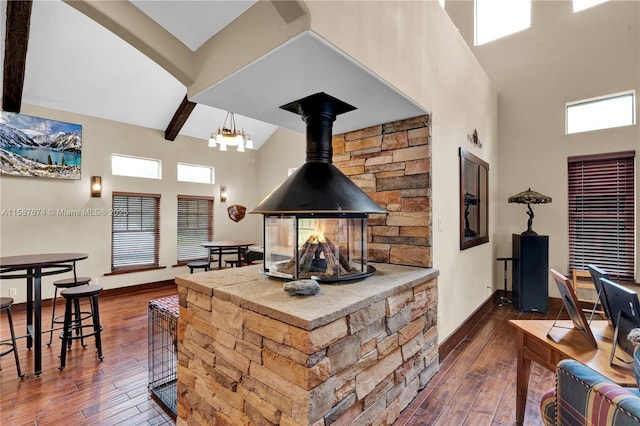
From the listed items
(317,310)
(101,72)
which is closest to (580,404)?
(317,310)

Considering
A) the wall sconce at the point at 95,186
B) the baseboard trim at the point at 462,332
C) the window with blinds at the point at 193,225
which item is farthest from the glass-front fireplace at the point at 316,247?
the window with blinds at the point at 193,225

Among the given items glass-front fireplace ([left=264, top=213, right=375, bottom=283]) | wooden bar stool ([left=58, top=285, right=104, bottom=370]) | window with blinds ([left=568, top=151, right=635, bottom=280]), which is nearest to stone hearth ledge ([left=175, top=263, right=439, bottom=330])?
glass-front fireplace ([left=264, top=213, right=375, bottom=283])

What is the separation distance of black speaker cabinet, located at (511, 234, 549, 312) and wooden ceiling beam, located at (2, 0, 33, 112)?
666 cm

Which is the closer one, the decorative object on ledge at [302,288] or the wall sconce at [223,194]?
the decorative object on ledge at [302,288]

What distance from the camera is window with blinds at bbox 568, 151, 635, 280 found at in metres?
3.94

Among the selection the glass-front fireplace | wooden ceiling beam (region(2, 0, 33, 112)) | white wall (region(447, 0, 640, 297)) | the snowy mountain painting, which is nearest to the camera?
the glass-front fireplace

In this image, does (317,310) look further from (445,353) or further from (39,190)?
(39,190)

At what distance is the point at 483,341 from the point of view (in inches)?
127

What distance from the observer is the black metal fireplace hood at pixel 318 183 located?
1.97 m

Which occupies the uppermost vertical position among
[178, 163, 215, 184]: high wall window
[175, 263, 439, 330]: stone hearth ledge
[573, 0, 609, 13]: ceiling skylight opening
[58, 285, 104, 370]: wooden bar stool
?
[573, 0, 609, 13]: ceiling skylight opening

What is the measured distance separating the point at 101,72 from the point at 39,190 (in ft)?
6.97

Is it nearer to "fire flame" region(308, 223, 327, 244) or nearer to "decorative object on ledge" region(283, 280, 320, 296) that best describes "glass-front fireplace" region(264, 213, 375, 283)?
"fire flame" region(308, 223, 327, 244)

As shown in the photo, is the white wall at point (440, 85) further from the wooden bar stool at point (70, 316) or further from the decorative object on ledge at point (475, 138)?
A: the wooden bar stool at point (70, 316)

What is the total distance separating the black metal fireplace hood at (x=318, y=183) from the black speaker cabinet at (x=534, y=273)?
3.09 m
